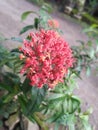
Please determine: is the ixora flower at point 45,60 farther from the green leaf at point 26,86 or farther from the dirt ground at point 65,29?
the dirt ground at point 65,29

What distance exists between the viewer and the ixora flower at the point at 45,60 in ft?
7.22

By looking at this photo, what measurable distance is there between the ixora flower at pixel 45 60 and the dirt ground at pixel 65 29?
1.60 m

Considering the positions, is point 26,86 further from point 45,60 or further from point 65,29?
point 65,29

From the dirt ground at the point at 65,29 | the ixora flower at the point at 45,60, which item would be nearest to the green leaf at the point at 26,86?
the ixora flower at the point at 45,60

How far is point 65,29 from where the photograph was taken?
7.91 meters

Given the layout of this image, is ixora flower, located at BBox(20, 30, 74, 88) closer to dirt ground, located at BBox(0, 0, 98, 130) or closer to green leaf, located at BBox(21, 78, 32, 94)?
green leaf, located at BBox(21, 78, 32, 94)

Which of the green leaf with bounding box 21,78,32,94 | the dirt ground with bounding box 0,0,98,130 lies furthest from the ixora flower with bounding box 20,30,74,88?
the dirt ground with bounding box 0,0,98,130

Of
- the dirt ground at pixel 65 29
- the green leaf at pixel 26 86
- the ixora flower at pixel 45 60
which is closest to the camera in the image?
the ixora flower at pixel 45 60

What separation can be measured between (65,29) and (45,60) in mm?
5788

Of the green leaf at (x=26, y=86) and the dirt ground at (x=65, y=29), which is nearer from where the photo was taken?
the green leaf at (x=26, y=86)

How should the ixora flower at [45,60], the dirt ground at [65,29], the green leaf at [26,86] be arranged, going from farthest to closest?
the dirt ground at [65,29], the green leaf at [26,86], the ixora flower at [45,60]

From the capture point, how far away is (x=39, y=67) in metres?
2.23

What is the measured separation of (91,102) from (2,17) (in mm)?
2746

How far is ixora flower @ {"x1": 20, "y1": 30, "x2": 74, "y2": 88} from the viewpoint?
2.20 metres
